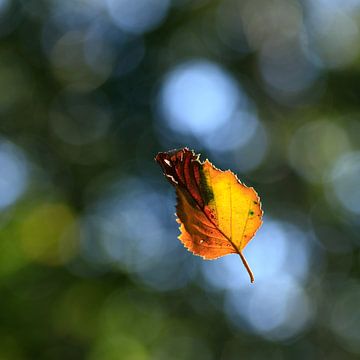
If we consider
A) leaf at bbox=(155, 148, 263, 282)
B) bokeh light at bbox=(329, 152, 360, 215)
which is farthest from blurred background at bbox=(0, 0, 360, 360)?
leaf at bbox=(155, 148, 263, 282)

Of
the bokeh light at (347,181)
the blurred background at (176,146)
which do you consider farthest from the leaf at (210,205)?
the bokeh light at (347,181)

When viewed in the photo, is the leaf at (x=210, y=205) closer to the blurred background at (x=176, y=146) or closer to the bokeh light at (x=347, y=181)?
the blurred background at (x=176, y=146)

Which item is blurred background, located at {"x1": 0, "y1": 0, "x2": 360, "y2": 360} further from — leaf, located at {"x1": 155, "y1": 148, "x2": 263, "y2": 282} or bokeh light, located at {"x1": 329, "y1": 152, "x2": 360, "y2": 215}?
leaf, located at {"x1": 155, "y1": 148, "x2": 263, "y2": 282}

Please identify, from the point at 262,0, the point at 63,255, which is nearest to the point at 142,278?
the point at 63,255

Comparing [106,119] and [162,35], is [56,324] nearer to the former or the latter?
[106,119]

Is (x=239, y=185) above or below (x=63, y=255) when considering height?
above

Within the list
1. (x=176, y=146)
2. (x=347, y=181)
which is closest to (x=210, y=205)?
(x=176, y=146)
